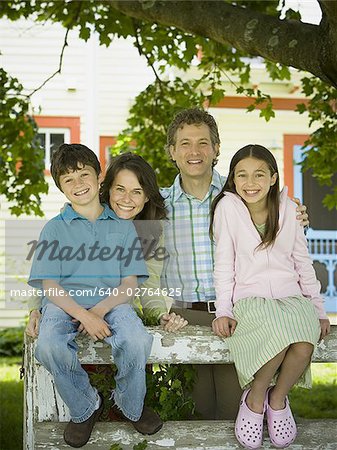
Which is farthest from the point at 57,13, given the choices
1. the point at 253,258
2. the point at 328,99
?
the point at 253,258

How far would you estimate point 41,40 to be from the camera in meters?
11.2

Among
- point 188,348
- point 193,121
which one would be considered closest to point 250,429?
point 188,348

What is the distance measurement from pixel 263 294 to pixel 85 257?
69 cm

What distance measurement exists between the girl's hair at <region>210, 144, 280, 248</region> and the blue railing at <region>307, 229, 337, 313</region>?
838 cm

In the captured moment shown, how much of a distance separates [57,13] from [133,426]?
16.0 feet

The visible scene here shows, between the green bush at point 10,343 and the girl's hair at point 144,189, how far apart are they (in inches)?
262

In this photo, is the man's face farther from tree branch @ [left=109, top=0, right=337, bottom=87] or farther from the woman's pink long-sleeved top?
tree branch @ [left=109, top=0, right=337, bottom=87]

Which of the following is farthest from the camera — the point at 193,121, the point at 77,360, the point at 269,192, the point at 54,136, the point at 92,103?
the point at 54,136

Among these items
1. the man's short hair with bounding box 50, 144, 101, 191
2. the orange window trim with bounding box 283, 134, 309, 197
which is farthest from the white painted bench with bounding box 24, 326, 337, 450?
the orange window trim with bounding box 283, 134, 309, 197

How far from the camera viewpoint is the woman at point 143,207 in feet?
10.2

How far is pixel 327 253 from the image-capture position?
11.5 meters

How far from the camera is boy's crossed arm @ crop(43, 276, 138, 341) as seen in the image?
8.84 ft

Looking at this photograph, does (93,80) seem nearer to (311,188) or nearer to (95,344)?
(311,188)

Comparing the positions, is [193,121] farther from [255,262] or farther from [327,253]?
[327,253]
